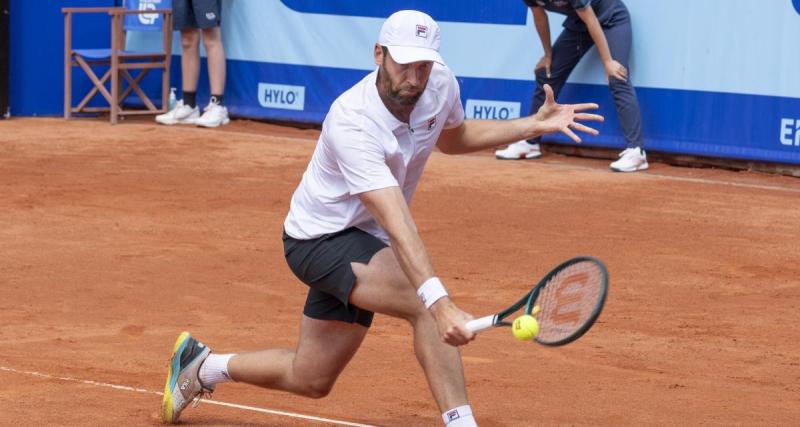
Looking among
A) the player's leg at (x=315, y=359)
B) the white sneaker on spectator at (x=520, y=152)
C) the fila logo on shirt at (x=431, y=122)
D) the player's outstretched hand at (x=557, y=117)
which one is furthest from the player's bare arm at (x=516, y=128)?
the white sneaker on spectator at (x=520, y=152)

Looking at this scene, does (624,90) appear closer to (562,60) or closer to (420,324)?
(562,60)

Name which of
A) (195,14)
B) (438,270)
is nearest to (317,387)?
(438,270)

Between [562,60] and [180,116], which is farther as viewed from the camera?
[180,116]

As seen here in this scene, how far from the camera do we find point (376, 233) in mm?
4605

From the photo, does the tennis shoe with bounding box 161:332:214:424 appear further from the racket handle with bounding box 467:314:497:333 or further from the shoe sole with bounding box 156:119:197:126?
the shoe sole with bounding box 156:119:197:126

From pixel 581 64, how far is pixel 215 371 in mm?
7066

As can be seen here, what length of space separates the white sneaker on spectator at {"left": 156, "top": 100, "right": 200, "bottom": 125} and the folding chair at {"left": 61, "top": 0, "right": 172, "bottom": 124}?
1.01ft

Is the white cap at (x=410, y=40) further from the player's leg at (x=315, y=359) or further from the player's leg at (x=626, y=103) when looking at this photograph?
the player's leg at (x=626, y=103)

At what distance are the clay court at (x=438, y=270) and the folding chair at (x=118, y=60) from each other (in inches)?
42.8

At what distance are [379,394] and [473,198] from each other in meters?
4.64

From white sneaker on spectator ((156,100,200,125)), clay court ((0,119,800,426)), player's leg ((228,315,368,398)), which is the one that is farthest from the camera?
white sneaker on spectator ((156,100,200,125))

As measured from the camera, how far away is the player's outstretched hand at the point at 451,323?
12.6ft

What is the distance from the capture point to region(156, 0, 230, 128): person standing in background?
1274 centimetres

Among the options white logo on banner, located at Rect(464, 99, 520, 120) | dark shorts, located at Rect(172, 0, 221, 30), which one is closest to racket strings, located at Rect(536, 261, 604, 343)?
white logo on banner, located at Rect(464, 99, 520, 120)
